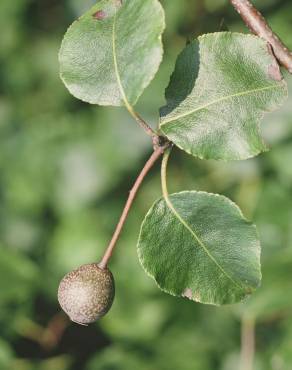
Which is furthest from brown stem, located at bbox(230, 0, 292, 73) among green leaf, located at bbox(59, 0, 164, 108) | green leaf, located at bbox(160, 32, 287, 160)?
green leaf, located at bbox(59, 0, 164, 108)

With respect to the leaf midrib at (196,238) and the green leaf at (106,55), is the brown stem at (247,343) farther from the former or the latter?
the green leaf at (106,55)

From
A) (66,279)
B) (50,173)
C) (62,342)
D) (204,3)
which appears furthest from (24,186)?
(66,279)

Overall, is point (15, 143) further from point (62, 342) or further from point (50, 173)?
point (62, 342)

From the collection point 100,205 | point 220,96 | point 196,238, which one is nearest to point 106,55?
point 220,96

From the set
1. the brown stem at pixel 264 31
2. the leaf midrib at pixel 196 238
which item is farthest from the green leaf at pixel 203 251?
the brown stem at pixel 264 31

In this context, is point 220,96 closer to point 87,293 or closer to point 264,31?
point 264,31

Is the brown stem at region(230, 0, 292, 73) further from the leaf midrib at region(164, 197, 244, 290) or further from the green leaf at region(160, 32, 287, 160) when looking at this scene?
the leaf midrib at region(164, 197, 244, 290)
